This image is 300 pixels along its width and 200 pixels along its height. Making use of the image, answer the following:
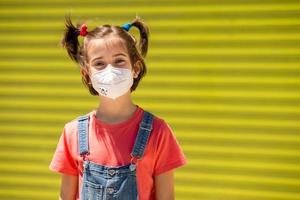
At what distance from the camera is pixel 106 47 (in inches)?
89.5

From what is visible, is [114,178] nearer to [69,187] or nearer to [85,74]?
[69,187]

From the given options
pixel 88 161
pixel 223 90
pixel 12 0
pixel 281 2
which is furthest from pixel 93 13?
pixel 88 161

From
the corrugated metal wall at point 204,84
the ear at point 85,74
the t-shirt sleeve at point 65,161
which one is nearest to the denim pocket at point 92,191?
the t-shirt sleeve at point 65,161

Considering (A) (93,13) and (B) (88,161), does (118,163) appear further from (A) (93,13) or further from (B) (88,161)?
(A) (93,13)

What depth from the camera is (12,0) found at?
3832 millimetres

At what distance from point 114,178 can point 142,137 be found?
0.24 metres

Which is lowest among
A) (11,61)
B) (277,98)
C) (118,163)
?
(118,163)

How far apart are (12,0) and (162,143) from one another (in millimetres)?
2179

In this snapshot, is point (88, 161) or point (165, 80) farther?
point (165, 80)

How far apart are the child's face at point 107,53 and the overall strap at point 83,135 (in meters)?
0.27

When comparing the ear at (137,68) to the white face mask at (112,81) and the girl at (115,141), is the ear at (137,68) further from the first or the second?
the white face mask at (112,81)

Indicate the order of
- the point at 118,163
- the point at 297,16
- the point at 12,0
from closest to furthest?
the point at 118,163 → the point at 297,16 → the point at 12,0

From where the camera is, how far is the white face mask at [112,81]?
2.25 meters

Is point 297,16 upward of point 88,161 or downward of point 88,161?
upward
